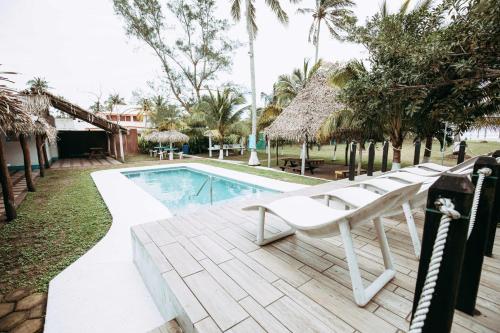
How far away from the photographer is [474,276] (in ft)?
4.89

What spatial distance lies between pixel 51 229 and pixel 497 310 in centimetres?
620

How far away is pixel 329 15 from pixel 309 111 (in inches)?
400

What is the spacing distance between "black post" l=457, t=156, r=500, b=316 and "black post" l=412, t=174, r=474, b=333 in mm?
846

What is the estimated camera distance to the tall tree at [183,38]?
1881 centimetres

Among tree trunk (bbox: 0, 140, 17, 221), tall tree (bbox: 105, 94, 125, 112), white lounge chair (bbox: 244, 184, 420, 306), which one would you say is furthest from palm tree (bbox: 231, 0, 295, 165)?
tall tree (bbox: 105, 94, 125, 112)

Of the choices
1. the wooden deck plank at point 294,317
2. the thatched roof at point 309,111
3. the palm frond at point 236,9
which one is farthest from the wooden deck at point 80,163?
the wooden deck plank at point 294,317

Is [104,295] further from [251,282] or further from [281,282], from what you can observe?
[281,282]

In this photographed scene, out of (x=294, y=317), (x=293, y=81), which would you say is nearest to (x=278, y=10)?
(x=293, y=81)

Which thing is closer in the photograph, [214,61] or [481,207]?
[481,207]

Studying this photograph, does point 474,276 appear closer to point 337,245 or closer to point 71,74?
point 337,245

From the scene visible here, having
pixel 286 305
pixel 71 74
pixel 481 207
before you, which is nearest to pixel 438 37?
pixel 481 207

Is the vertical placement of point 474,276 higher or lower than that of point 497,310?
higher

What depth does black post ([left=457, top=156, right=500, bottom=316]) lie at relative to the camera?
147 centimetres

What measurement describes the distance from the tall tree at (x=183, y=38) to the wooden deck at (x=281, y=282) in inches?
848
